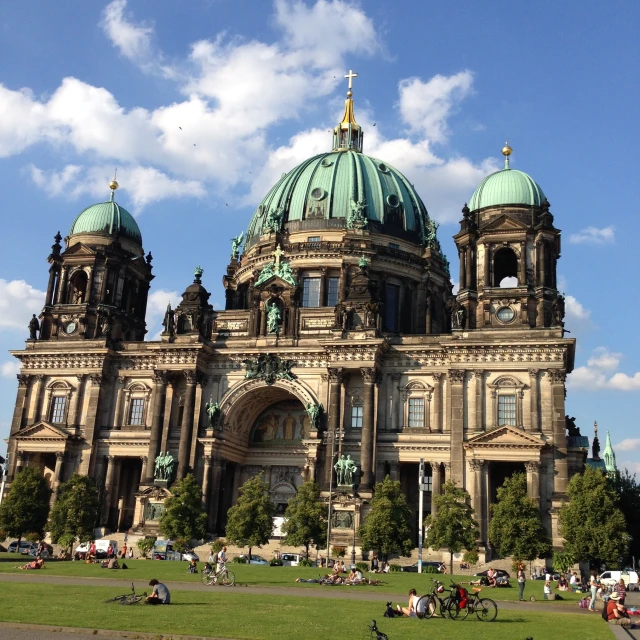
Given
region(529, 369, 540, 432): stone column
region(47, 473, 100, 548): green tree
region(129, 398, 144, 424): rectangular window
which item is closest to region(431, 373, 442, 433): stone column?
region(529, 369, 540, 432): stone column

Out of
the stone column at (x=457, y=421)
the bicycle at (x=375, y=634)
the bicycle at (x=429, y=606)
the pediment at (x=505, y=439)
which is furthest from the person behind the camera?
the stone column at (x=457, y=421)

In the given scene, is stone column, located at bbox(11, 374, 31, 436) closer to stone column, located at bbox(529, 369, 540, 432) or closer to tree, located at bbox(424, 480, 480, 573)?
tree, located at bbox(424, 480, 480, 573)

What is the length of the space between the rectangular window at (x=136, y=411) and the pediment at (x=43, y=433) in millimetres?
5425

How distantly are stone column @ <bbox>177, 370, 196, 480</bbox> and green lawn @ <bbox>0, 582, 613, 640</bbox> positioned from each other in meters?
35.3

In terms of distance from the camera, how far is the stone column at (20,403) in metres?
72.8

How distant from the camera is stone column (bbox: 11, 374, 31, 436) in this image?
2867 inches

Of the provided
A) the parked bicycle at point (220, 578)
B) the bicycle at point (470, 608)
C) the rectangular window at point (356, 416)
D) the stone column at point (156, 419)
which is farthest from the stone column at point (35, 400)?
the bicycle at point (470, 608)

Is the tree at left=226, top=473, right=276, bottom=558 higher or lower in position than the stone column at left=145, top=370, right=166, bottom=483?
lower

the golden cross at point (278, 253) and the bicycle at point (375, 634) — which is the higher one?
the golden cross at point (278, 253)

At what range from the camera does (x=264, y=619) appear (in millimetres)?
24844

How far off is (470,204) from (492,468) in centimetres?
2222

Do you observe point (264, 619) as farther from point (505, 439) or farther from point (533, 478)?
point (505, 439)

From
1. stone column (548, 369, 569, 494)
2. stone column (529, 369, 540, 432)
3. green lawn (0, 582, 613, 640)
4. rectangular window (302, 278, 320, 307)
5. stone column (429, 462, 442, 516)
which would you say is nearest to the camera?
green lawn (0, 582, 613, 640)

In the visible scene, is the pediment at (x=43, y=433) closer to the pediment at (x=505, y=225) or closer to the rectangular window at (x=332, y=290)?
the rectangular window at (x=332, y=290)
